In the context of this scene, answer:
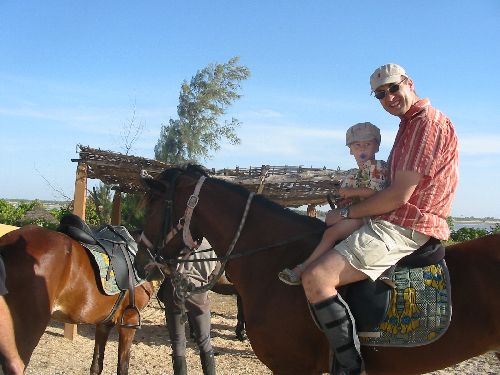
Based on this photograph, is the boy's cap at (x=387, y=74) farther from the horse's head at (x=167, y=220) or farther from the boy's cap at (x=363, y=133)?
the horse's head at (x=167, y=220)

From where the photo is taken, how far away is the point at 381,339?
3055 mm

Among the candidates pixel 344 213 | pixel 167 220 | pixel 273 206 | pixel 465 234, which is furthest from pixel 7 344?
pixel 465 234

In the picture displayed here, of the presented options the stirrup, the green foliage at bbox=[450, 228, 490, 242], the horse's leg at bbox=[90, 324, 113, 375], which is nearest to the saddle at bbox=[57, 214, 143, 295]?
the horse's leg at bbox=[90, 324, 113, 375]

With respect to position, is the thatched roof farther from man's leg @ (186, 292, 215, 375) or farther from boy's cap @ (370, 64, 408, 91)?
boy's cap @ (370, 64, 408, 91)

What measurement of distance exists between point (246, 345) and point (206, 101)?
14860mm

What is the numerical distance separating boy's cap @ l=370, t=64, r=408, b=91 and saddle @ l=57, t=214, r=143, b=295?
3.76 meters

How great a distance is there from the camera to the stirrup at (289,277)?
3117 mm

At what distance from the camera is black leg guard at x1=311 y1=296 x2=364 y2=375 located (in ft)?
9.68

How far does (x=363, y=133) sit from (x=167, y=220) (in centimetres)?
145

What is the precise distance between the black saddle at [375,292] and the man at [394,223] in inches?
2.6

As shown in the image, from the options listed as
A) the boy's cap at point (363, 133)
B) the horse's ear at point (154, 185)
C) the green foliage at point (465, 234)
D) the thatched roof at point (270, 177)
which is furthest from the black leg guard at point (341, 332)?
the green foliage at point (465, 234)

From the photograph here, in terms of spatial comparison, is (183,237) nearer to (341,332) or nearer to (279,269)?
(279,269)

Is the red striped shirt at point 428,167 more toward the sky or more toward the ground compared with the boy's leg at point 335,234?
more toward the sky

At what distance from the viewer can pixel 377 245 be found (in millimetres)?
2994
